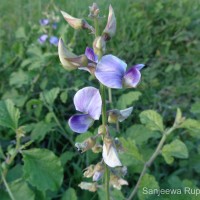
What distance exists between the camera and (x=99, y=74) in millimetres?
808

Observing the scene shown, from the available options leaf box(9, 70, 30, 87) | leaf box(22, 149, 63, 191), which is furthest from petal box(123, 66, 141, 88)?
leaf box(9, 70, 30, 87)

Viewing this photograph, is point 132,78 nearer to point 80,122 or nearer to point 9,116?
point 80,122

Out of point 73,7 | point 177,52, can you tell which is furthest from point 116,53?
point 73,7

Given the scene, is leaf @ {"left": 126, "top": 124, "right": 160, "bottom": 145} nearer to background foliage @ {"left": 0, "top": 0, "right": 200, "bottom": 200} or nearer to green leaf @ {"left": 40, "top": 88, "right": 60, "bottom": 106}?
background foliage @ {"left": 0, "top": 0, "right": 200, "bottom": 200}

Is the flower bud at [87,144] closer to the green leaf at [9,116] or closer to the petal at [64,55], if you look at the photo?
the petal at [64,55]

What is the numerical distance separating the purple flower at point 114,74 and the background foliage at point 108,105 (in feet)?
0.25

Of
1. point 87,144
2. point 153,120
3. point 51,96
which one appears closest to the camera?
point 87,144

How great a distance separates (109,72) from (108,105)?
48.5 inches

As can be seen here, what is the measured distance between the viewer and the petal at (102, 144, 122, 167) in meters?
0.88

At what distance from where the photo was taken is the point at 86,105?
861 mm

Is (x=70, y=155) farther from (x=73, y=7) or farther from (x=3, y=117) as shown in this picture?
(x=73, y=7)

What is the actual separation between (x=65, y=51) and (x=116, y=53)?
186cm

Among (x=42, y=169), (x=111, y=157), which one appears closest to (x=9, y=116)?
(x=42, y=169)

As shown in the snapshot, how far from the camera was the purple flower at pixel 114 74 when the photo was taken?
0.81 meters
